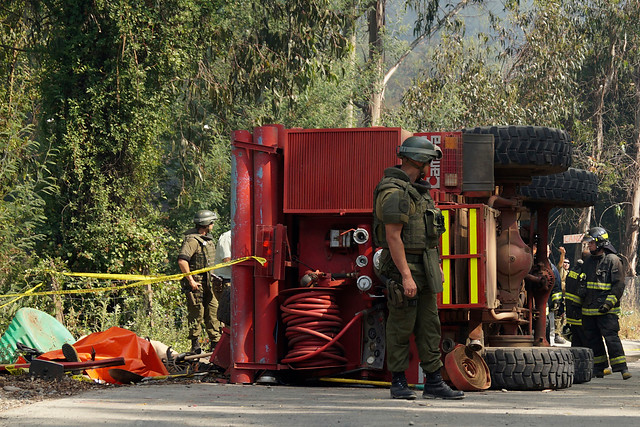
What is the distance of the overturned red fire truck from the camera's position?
868cm

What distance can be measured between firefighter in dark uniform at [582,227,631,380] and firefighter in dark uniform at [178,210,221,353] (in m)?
4.36

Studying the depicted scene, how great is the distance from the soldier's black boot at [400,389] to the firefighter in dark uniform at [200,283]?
4.96m

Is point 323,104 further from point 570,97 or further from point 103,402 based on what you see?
point 103,402

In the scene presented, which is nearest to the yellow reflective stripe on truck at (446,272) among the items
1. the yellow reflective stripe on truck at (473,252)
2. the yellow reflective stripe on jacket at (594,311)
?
the yellow reflective stripe on truck at (473,252)

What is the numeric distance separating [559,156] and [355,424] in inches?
182

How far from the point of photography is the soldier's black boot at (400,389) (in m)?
7.50

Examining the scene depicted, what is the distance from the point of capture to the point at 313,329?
870 cm

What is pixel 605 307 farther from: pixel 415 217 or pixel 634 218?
pixel 634 218

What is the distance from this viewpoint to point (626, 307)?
2702 centimetres

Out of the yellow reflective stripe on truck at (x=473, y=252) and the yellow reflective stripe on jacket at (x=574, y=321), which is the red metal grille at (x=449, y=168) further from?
the yellow reflective stripe on jacket at (x=574, y=321)

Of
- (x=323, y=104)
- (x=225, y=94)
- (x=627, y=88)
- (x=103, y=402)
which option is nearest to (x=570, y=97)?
(x=627, y=88)

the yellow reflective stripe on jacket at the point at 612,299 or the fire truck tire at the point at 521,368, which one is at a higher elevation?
the yellow reflective stripe on jacket at the point at 612,299

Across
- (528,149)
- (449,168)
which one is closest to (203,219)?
(449,168)

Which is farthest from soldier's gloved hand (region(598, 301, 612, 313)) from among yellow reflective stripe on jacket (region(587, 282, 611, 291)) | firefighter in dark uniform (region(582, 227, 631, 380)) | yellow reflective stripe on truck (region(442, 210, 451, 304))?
yellow reflective stripe on truck (region(442, 210, 451, 304))
